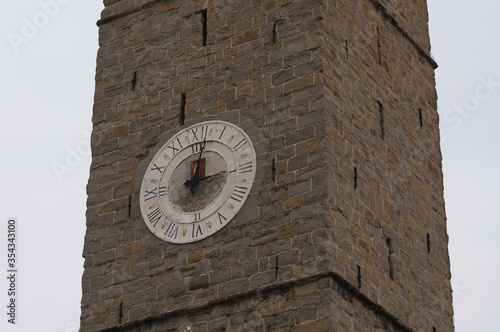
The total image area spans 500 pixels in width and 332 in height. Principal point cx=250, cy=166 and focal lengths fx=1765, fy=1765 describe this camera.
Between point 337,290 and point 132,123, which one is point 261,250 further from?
point 132,123

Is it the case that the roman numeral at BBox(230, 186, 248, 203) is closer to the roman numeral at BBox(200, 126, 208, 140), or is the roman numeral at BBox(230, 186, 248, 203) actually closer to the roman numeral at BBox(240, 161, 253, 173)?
the roman numeral at BBox(240, 161, 253, 173)

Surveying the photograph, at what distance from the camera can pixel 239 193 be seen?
30.4 metres

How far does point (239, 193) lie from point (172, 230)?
53.6 inches

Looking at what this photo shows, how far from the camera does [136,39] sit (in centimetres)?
3341

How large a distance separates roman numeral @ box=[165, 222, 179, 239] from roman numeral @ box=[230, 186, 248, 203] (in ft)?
3.70

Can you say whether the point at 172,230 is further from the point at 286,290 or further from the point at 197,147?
the point at 286,290

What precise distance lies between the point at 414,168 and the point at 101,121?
591cm

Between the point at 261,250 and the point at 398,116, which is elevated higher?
the point at 398,116

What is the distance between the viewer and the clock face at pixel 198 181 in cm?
3039

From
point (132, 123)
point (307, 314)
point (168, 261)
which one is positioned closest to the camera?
point (307, 314)

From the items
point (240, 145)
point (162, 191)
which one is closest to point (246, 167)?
point (240, 145)

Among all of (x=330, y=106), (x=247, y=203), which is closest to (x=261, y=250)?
(x=247, y=203)

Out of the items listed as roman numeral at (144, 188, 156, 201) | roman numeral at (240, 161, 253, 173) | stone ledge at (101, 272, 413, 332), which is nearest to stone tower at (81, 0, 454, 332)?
stone ledge at (101, 272, 413, 332)

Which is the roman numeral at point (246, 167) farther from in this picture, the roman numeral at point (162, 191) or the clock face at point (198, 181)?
the roman numeral at point (162, 191)
